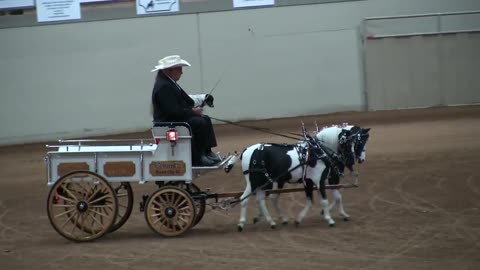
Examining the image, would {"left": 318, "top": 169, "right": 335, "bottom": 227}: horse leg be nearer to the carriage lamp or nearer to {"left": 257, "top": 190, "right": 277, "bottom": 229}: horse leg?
{"left": 257, "top": 190, "right": 277, "bottom": 229}: horse leg

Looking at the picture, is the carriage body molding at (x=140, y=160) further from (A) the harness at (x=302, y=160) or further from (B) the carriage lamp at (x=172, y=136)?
(A) the harness at (x=302, y=160)

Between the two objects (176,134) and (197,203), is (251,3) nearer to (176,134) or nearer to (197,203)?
(197,203)

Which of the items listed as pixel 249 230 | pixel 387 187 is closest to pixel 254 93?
pixel 387 187

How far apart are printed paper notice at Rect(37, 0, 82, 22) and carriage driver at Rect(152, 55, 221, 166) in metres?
12.7

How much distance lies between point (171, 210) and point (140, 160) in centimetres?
73

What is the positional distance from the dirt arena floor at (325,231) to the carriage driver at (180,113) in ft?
3.33

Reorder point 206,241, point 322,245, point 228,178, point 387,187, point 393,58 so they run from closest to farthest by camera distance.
A: 1. point 322,245
2. point 206,241
3. point 387,187
4. point 228,178
5. point 393,58

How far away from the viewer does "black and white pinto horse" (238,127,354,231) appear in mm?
9805

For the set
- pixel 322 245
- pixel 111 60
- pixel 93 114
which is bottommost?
pixel 322 245

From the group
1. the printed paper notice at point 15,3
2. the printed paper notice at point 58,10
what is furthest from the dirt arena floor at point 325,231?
the printed paper notice at point 15,3

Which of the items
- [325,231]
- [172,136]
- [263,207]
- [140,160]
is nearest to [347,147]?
[325,231]

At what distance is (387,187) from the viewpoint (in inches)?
487

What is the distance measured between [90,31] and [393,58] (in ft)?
28.0

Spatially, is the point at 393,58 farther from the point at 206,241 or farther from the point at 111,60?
the point at 206,241
